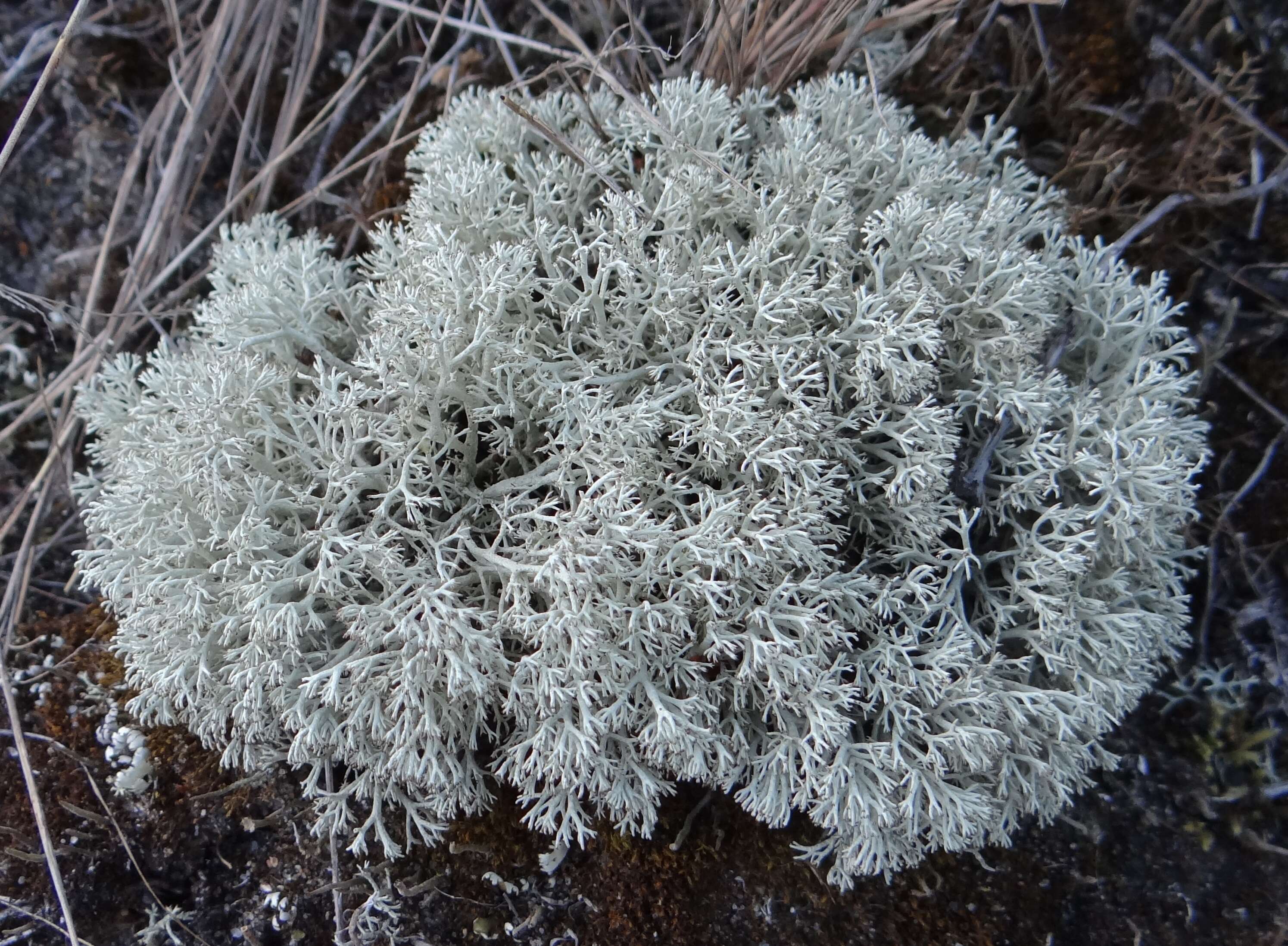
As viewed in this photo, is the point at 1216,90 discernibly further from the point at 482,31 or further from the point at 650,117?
the point at 482,31

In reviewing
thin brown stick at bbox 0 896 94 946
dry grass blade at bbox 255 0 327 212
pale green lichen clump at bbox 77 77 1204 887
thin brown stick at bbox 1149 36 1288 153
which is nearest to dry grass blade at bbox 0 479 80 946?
thin brown stick at bbox 0 896 94 946

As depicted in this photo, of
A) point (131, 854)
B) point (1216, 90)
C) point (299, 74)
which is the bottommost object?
point (131, 854)

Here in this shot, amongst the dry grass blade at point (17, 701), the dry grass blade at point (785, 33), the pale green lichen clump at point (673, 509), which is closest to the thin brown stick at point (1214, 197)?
the pale green lichen clump at point (673, 509)

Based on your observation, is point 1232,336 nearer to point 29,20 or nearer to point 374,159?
point 374,159

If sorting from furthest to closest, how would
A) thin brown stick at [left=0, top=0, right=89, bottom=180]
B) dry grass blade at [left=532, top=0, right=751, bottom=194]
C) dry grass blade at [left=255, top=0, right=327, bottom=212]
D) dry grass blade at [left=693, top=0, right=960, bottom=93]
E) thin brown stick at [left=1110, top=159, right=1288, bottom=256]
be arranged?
dry grass blade at [left=255, top=0, right=327, bottom=212]
thin brown stick at [left=1110, top=159, right=1288, bottom=256]
dry grass blade at [left=693, top=0, right=960, bottom=93]
dry grass blade at [left=532, top=0, right=751, bottom=194]
thin brown stick at [left=0, top=0, right=89, bottom=180]

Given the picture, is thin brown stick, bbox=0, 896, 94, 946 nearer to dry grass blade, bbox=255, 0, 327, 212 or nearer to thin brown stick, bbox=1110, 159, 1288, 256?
dry grass blade, bbox=255, 0, 327, 212

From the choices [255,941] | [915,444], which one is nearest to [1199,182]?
[915,444]

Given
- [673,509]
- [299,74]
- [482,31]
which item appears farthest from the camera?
[299,74]

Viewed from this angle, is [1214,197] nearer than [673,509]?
No

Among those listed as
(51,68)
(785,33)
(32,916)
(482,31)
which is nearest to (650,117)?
(785,33)

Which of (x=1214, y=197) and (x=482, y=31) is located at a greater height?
(x=1214, y=197)
